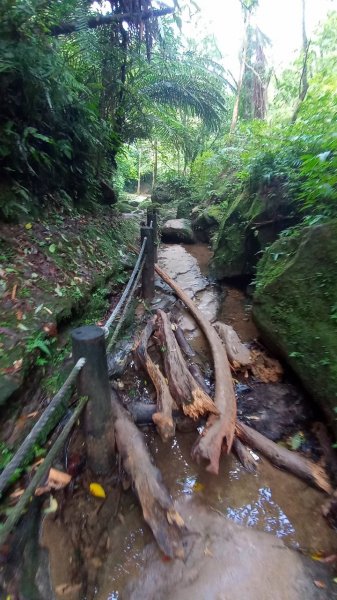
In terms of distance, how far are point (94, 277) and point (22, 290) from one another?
4.29 ft

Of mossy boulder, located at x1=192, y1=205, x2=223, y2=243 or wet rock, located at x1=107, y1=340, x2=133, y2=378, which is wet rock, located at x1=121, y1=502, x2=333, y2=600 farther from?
mossy boulder, located at x1=192, y1=205, x2=223, y2=243

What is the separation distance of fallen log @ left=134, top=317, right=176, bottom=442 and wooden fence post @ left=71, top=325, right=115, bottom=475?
0.47 metres

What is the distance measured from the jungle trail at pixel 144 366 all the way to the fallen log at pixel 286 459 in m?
0.01

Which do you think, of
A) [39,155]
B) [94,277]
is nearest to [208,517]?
[94,277]

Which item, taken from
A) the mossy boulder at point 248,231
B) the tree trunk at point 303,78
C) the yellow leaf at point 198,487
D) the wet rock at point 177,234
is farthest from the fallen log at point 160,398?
the tree trunk at point 303,78

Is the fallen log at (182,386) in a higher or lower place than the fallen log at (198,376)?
higher

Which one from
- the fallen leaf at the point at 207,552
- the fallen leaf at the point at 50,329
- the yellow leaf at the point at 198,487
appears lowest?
the fallen leaf at the point at 207,552

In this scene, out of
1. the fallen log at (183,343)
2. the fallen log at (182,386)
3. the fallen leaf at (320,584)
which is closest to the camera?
the fallen leaf at (320,584)

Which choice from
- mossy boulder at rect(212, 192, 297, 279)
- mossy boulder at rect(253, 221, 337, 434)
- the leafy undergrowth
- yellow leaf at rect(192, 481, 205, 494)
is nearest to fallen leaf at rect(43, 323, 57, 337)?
the leafy undergrowth

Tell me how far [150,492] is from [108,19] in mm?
6350

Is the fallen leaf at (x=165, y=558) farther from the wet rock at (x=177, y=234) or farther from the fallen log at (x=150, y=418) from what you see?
the wet rock at (x=177, y=234)

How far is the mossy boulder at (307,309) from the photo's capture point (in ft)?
8.76

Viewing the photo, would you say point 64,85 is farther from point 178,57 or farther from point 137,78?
point 178,57

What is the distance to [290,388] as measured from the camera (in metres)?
3.17
